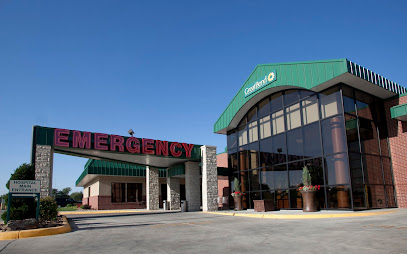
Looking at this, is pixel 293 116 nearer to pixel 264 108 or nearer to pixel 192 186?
pixel 264 108

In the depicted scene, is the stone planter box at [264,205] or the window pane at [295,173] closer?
the stone planter box at [264,205]

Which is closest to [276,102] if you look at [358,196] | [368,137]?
[368,137]

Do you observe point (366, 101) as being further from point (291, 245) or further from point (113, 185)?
point (113, 185)

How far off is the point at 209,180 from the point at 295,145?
7.99 meters

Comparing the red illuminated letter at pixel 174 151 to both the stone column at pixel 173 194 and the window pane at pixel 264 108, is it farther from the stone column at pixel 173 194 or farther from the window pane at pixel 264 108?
the stone column at pixel 173 194

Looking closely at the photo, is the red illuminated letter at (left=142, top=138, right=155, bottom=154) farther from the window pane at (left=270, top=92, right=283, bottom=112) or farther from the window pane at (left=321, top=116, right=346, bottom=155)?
the window pane at (left=321, top=116, right=346, bottom=155)

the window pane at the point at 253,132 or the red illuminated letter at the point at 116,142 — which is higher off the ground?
the window pane at the point at 253,132

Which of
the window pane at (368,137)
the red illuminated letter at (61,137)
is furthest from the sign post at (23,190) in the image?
the window pane at (368,137)

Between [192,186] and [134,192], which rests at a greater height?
[192,186]

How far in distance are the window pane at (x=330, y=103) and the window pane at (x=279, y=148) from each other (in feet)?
12.7

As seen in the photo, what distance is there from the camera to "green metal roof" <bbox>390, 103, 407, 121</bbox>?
19.3 metres

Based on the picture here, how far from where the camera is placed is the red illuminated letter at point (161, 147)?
79.2 ft

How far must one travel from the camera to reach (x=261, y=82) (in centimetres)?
2461

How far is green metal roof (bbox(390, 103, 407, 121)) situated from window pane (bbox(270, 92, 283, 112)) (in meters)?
7.30
